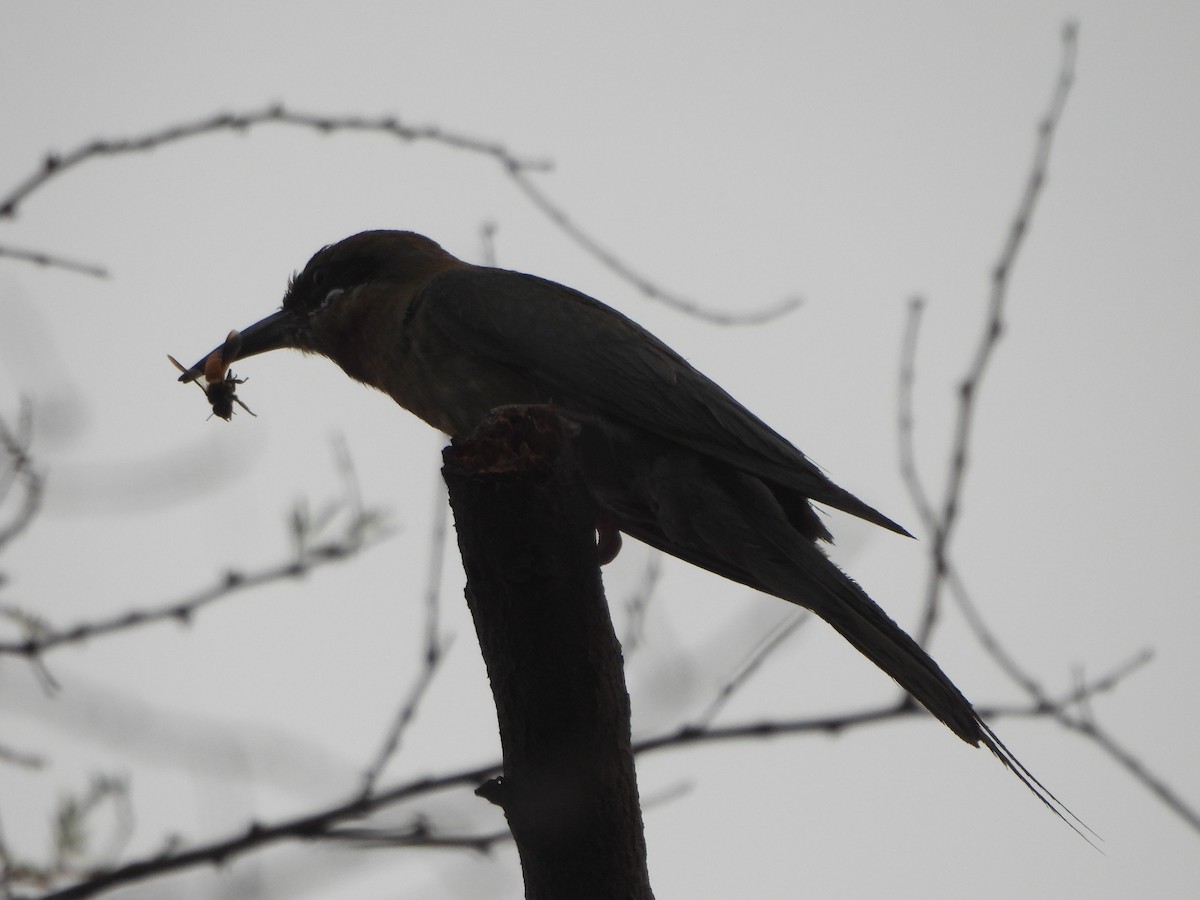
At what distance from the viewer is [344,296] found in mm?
5125

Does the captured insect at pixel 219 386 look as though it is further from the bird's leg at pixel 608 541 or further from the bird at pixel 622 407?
the bird's leg at pixel 608 541

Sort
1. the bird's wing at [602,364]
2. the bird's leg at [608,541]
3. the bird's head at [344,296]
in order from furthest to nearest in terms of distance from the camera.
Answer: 1. the bird's head at [344,296]
2. the bird's leg at [608,541]
3. the bird's wing at [602,364]

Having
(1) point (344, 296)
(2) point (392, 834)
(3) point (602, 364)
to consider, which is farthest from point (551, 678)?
(1) point (344, 296)

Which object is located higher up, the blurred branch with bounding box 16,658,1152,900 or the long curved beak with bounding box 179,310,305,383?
the long curved beak with bounding box 179,310,305,383

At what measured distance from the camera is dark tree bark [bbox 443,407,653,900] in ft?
A: 7.94

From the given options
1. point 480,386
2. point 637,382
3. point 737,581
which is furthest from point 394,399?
point 737,581

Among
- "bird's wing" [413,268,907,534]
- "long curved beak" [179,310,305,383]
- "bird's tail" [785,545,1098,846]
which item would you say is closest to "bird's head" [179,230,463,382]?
"long curved beak" [179,310,305,383]

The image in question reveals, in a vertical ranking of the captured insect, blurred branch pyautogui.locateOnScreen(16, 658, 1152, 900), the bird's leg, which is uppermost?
the captured insect

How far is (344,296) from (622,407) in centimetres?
155

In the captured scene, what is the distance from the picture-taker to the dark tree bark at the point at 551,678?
242 centimetres

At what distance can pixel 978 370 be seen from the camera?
3547 millimetres

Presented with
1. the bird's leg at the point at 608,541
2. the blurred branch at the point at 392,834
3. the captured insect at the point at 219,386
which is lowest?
the blurred branch at the point at 392,834

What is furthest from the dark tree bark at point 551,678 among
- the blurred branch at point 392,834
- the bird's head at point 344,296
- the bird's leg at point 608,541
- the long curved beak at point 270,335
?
the long curved beak at point 270,335

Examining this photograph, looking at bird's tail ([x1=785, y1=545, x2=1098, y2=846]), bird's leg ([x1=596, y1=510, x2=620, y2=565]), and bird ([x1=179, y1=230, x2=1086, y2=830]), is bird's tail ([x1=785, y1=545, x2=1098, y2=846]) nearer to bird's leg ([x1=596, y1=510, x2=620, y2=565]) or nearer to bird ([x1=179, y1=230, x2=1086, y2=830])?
bird ([x1=179, y1=230, x2=1086, y2=830])
